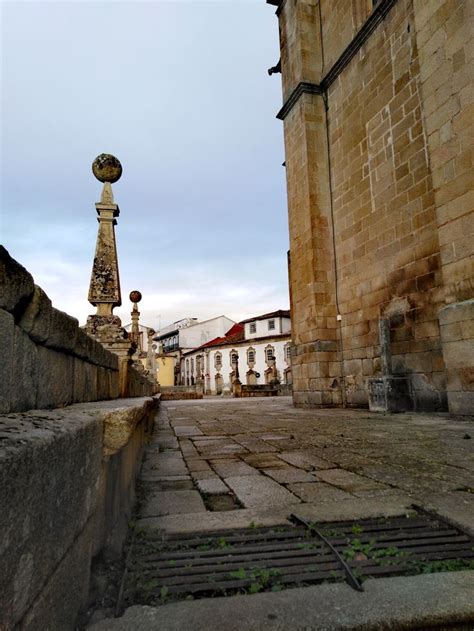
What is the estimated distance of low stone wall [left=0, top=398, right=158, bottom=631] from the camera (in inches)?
26.4

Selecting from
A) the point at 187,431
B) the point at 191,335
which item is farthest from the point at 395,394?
the point at 191,335

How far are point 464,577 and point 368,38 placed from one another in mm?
9910

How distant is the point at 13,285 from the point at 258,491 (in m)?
1.85

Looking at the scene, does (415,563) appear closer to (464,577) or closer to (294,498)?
(464,577)

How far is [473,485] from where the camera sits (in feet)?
7.72

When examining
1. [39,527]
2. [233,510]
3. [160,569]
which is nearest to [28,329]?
[39,527]

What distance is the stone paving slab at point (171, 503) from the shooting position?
2.10m

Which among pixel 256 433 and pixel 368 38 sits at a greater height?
pixel 368 38

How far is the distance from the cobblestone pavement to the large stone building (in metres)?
2.33

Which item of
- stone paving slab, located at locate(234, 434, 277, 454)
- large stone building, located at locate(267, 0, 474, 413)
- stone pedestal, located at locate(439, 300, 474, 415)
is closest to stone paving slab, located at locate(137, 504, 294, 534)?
stone paving slab, located at locate(234, 434, 277, 454)

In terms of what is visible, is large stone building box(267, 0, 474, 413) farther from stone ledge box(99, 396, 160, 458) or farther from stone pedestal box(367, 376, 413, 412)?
stone ledge box(99, 396, 160, 458)

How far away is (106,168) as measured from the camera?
243 inches

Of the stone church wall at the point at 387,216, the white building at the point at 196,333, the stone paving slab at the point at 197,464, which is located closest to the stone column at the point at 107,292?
the stone paving slab at the point at 197,464

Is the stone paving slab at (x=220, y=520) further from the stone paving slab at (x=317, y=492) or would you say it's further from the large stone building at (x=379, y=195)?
the large stone building at (x=379, y=195)
